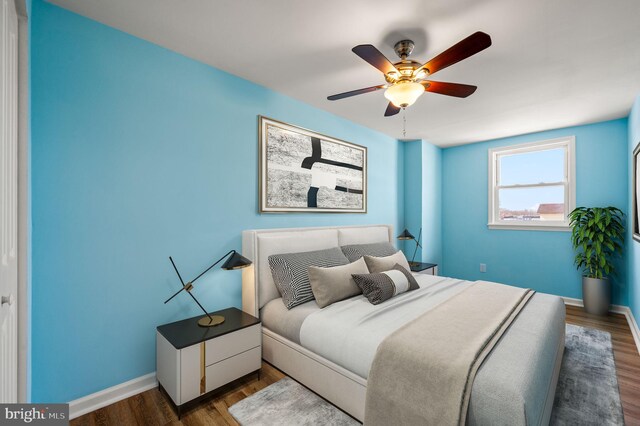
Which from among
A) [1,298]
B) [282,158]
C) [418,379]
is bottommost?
[418,379]

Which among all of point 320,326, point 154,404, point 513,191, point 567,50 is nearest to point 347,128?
point 567,50

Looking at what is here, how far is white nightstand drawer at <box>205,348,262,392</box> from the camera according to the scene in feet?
6.31

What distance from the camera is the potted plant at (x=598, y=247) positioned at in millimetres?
3482

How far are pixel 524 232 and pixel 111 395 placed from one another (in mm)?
5173

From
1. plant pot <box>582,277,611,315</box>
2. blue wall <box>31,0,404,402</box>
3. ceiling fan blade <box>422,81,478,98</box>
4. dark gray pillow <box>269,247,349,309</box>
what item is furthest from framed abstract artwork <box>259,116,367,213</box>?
plant pot <box>582,277,611,315</box>

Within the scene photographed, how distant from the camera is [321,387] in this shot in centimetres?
193

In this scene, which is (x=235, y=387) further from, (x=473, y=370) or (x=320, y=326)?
(x=473, y=370)

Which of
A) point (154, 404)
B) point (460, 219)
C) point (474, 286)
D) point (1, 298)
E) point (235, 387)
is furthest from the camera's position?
point (460, 219)

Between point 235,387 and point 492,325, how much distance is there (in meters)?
1.80

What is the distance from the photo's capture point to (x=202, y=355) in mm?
1876

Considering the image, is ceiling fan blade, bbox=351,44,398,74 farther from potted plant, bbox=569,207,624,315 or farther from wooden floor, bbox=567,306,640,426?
potted plant, bbox=569,207,624,315

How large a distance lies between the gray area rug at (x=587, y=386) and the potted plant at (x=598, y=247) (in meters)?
0.84

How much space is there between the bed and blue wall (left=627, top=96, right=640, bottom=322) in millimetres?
1371

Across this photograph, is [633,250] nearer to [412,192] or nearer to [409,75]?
[412,192]
